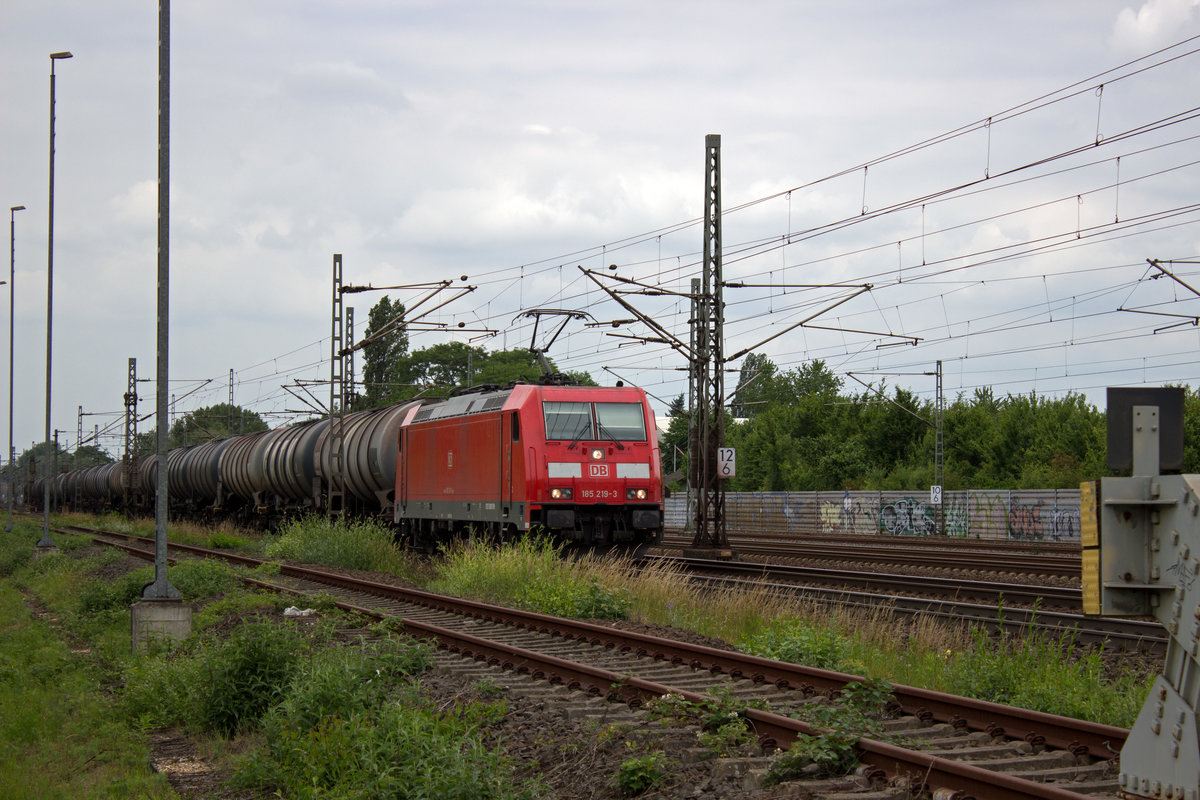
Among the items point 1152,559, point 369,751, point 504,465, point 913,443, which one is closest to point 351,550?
point 504,465

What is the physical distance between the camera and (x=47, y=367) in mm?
29469

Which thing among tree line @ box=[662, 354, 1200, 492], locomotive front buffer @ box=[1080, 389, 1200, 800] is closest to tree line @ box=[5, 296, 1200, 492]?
tree line @ box=[662, 354, 1200, 492]

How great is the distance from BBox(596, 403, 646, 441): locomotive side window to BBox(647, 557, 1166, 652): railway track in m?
2.80

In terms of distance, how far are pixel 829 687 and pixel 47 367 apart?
27037 mm

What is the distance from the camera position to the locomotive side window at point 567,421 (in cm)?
1872

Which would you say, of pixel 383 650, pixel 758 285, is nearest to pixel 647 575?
pixel 383 650

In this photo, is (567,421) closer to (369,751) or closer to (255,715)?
(255,715)

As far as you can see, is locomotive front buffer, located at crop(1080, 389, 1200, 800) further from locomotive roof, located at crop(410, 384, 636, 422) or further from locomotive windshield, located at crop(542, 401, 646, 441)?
locomotive roof, located at crop(410, 384, 636, 422)

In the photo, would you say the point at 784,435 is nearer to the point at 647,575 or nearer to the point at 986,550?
the point at 986,550

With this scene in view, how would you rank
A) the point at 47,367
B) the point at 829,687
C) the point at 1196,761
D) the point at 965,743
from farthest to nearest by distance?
1. the point at 47,367
2. the point at 829,687
3. the point at 965,743
4. the point at 1196,761

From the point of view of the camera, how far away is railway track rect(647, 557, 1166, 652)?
11.0 m

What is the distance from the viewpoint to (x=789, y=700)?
312 inches

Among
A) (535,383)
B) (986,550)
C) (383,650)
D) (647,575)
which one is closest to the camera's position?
(383,650)

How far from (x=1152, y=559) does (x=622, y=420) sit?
51.1ft
